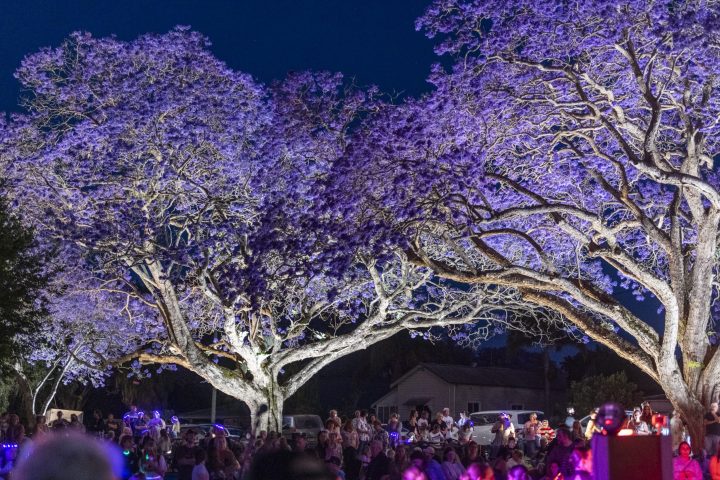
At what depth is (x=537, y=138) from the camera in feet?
61.2

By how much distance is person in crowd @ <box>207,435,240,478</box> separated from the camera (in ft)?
45.2

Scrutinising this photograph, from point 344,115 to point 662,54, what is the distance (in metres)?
6.91

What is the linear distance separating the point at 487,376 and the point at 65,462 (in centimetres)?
5006

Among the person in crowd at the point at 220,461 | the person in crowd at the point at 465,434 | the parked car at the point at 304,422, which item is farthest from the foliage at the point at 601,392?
the person in crowd at the point at 220,461

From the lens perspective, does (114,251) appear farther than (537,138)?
Yes

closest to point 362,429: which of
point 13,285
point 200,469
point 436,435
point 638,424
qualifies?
point 436,435

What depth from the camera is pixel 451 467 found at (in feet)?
45.8

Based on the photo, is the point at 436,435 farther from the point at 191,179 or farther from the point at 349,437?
the point at 191,179

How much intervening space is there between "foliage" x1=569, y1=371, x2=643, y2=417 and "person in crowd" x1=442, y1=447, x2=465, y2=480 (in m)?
29.0

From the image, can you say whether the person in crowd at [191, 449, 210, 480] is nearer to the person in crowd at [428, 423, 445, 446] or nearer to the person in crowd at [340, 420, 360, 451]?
the person in crowd at [340, 420, 360, 451]

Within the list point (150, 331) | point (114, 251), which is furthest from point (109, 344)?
point (114, 251)

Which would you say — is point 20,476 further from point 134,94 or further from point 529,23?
point 134,94

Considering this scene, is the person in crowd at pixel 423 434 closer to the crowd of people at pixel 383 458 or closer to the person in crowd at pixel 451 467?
the crowd of people at pixel 383 458

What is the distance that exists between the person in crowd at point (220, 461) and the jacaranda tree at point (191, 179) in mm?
6033
